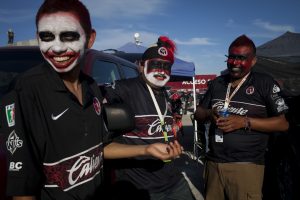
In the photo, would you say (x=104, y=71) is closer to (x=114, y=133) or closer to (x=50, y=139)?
(x=114, y=133)

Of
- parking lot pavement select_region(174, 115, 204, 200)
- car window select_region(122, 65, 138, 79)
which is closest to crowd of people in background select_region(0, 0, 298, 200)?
car window select_region(122, 65, 138, 79)

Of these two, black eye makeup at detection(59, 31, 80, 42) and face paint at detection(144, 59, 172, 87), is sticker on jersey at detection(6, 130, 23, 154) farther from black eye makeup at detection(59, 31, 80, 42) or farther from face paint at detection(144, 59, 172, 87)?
face paint at detection(144, 59, 172, 87)

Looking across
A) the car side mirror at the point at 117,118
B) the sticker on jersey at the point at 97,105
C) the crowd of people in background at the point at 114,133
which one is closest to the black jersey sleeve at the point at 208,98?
the crowd of people in background at the point at 114,133

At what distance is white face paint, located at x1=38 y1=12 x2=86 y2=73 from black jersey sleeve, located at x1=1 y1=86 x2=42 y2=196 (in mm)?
314

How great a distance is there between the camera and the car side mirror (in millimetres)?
1898

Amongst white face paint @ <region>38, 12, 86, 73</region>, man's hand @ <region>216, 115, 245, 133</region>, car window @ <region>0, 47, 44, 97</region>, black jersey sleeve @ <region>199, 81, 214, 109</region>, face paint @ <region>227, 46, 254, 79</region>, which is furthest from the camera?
black jersey sleeve @ <region>199, 81, 214, 109</region>

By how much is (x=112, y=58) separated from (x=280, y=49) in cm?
708

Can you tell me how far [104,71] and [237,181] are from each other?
188cm

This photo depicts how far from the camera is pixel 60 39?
152cm

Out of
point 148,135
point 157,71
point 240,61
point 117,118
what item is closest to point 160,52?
point 157,71

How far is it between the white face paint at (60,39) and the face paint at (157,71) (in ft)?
3.48

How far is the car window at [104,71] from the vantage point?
11.1 feet

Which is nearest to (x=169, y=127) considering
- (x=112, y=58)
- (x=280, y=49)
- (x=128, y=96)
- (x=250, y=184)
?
(x=128, y=96)

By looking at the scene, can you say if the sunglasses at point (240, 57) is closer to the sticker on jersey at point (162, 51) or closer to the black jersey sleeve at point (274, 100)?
the black jersey sleeve at point (274, 100)
